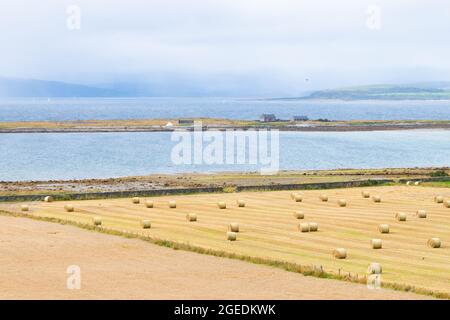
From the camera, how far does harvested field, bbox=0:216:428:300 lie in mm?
23891

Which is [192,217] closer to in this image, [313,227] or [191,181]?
[313,227]

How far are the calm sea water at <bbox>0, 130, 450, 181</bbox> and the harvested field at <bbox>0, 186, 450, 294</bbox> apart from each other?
1679 inches

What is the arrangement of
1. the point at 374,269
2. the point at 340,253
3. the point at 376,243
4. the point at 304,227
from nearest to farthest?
the point at 374,269 → the point at 340,253 → the point at 376,243 → the point at 304,227

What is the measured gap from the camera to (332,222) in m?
42.4

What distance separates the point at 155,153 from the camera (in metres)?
134

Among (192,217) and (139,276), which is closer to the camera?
(139,276)

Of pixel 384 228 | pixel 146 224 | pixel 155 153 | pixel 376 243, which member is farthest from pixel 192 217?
pixel 155 153

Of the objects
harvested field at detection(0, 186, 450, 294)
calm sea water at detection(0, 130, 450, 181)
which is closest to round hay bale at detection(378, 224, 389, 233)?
harvested field at detection(0, 186, 450, 294)

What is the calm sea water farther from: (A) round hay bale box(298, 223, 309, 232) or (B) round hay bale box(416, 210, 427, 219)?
(A) round hay bale box(298, 223, 309, 232)

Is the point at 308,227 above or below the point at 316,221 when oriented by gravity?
above

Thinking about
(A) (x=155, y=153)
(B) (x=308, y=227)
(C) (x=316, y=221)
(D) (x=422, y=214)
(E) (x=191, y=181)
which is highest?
(B) (x=308, y=227)

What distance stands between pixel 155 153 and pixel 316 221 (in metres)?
92.6
